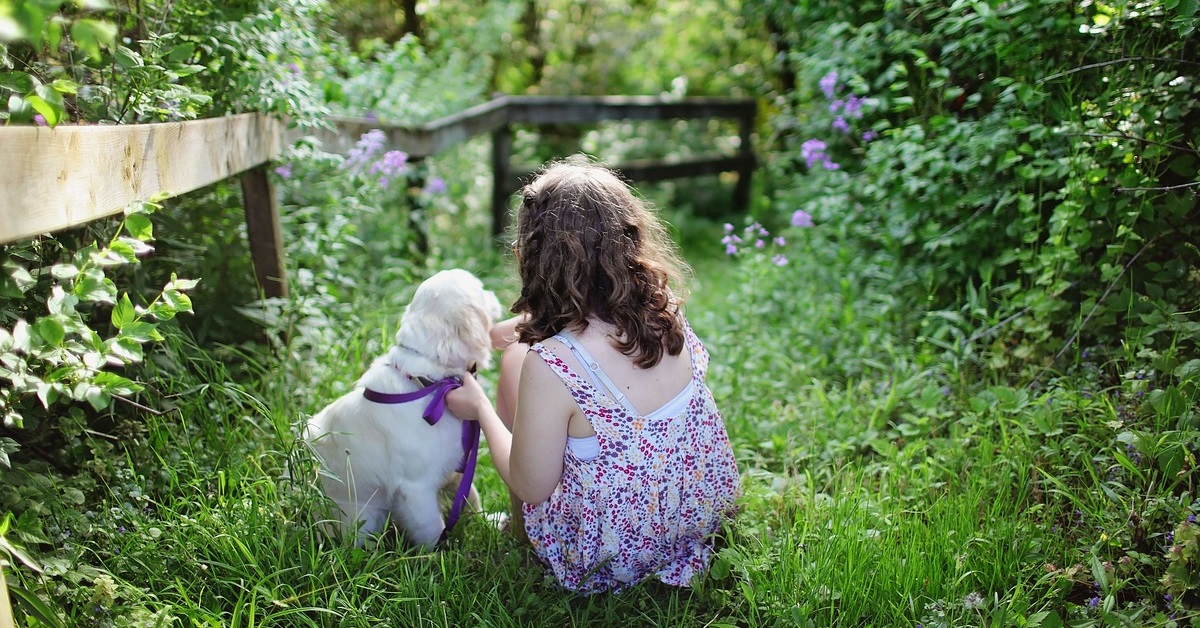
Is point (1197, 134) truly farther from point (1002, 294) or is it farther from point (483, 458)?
point (483, 458)

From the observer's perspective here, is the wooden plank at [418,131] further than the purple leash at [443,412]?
Yes

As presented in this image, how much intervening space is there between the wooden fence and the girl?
89cm

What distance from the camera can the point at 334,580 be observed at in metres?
2.25

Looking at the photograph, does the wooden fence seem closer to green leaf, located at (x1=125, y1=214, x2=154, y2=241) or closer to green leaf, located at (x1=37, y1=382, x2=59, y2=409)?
green leaf, located at (x1=125, y1=214, x2=154, y2=241)

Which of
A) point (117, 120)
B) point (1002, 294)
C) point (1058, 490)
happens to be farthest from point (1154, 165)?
point (117, 120)

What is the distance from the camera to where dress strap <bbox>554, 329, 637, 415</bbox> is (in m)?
2.15

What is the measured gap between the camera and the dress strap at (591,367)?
2.15 m

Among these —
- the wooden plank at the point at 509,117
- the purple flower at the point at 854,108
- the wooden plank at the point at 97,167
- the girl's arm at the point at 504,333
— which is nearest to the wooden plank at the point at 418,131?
the wooden plank at the point at 509,117

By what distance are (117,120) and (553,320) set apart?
1239 millimetres

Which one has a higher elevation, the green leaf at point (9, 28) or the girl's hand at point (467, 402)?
the green leaf at point (9, 28)

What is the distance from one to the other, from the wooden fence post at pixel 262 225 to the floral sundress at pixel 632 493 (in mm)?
1382

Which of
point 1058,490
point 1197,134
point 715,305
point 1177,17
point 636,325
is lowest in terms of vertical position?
point 715,305

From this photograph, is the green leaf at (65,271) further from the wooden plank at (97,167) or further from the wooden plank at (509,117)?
the wooden plank at (509,117)

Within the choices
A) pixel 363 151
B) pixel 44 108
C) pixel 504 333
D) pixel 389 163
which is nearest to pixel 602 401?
pixel 504 333
